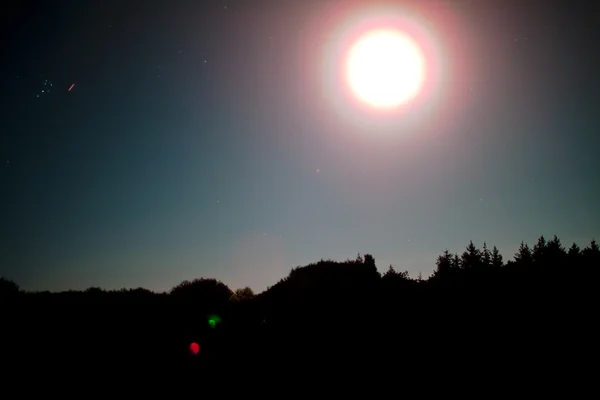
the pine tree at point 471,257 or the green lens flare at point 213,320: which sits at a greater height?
the pine tree at point 471,257

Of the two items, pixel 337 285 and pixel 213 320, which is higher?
pixel 337 285

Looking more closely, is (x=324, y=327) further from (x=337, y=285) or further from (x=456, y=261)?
(x=456, y=261)

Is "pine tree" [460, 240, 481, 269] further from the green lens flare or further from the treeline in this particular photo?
the green lens flare

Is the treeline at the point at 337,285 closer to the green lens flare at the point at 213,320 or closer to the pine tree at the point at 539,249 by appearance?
the green lens flare at the point at 213,320

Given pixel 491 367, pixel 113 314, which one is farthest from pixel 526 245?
pixel 113 314

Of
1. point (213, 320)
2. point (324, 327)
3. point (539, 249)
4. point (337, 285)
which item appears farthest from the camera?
point (539, 249)

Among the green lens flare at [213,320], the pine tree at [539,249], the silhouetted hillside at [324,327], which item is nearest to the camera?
the silhouetted hillside at [324,327]

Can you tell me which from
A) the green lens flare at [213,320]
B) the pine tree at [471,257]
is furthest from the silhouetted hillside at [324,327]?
the pine tree at [471,257]

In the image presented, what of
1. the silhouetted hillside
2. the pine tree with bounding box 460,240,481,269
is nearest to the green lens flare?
the silhouetted hillside

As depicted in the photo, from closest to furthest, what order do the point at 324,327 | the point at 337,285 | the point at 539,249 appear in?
the point at 324,327
the point at 337,285
the point at 539,249

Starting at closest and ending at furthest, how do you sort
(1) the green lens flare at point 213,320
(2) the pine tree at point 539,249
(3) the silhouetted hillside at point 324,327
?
(3) the silhouetted hillside at point 324,327 → (1) the green lens flare at point 213,320 → (2) the pine tree at point 539,249

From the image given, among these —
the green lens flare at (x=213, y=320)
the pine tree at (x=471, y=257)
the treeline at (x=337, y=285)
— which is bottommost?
the green lens flare at (x=213, y=320)

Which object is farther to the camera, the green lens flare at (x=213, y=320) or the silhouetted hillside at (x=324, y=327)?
the green lens flare at (x=213, y=320)

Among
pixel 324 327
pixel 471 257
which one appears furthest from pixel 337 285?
pixel 471 257
